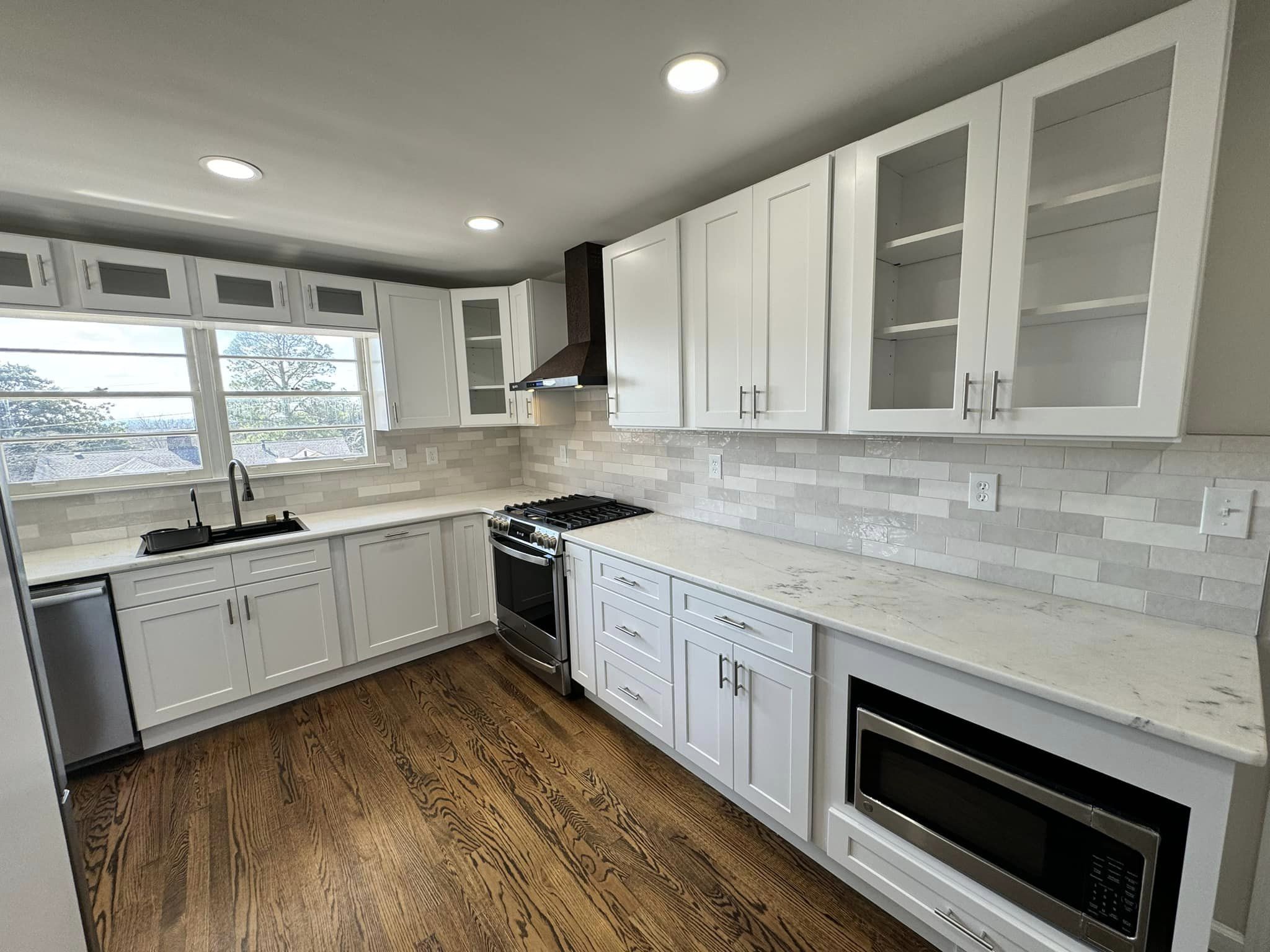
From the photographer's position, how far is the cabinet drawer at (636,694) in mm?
2115

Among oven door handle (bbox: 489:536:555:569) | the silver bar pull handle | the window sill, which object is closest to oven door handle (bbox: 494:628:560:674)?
oven door handle (bbox: 489:536:555:569)

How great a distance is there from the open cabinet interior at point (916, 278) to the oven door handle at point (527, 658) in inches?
82.6

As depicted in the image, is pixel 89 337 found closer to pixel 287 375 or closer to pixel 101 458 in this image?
pixel 101 458

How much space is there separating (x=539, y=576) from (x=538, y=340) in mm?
1536

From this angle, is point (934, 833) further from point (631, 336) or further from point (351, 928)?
point (631, 336)

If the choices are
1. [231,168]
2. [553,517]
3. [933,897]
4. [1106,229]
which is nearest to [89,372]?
[231,168]

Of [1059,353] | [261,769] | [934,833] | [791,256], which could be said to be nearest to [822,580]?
[934,833]

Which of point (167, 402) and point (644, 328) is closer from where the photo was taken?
point (644, 328)

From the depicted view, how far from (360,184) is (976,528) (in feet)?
8.73

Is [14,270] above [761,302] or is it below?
above

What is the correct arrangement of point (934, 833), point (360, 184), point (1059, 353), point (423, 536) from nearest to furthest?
point (934, 833), point (1059, 353), point (360, 184), point (423, 536)

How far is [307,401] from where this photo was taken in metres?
3.19

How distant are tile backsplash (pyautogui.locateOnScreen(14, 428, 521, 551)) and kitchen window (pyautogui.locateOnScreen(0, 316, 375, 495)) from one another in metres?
0.08

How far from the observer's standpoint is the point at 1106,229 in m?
1.36
